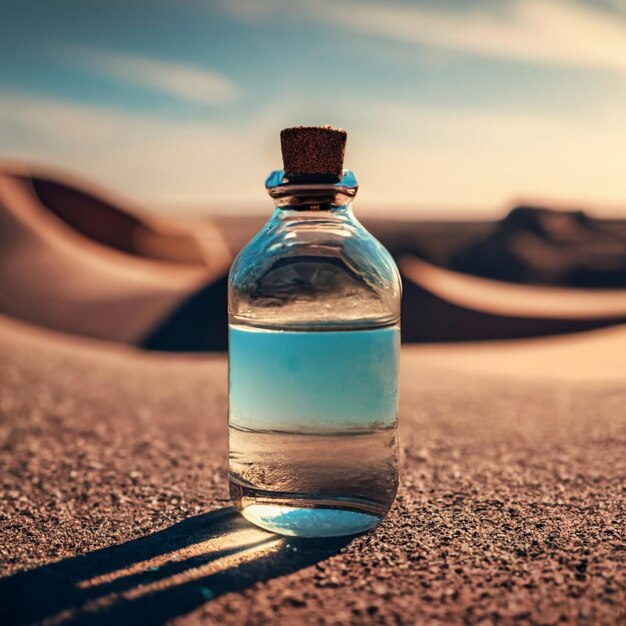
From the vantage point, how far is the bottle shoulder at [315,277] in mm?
2098

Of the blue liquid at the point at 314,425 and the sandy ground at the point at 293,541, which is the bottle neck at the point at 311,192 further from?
the sandy ground at the point at 293,541

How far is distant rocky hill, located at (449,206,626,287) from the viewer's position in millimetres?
16188

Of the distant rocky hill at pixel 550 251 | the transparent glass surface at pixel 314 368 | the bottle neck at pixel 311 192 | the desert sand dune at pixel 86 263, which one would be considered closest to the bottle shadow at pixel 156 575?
the transparent glass surface at pixel 314 368

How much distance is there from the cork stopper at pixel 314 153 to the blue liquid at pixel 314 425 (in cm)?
46

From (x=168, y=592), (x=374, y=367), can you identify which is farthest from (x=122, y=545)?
(x=374, y=367)

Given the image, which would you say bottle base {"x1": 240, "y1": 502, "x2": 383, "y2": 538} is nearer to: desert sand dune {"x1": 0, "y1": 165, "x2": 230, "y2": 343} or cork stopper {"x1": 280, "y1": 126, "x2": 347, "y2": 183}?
cork stopper {"x1": 280, "y1": 126, "x2": 347, "y2": 183}

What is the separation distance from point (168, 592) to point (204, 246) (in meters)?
15.1

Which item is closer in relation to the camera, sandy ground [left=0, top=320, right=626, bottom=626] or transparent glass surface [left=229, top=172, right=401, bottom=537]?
sandy ground [left=0, top=320, right=626, bottom=626]

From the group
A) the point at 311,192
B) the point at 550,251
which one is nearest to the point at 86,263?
A: the point at 311,192

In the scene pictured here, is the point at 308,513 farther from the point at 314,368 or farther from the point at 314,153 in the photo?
the point at 314,153

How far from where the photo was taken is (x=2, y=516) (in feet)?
8.00

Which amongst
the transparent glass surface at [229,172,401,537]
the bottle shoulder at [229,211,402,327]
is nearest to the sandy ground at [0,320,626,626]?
the transparent glass surface at [229,172,401,537]

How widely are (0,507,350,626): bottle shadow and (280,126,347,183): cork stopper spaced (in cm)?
105

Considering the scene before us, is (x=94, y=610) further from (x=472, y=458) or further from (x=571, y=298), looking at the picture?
(x=571, y=298)
